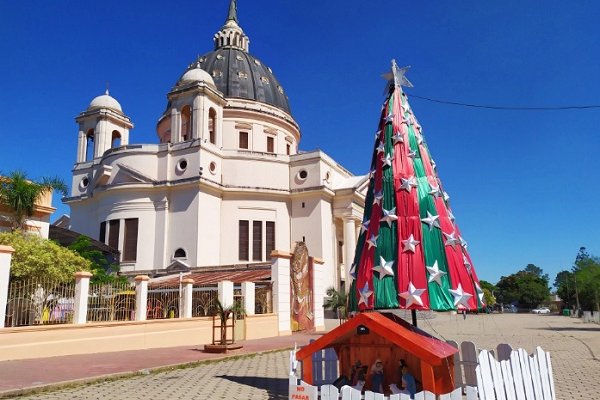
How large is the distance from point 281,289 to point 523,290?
8110 cm

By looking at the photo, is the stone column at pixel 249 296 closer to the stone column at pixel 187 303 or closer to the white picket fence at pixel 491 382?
the stone column at pixel 187 303

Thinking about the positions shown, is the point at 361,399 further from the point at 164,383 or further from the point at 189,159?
the point at 189,159

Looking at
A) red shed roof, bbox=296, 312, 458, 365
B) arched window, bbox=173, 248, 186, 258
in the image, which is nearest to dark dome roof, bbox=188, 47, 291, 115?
arched window, bbox=173, 248, 186, 258

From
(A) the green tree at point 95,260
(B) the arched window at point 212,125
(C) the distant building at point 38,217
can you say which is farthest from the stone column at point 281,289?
(B) the arched window at point 212,125

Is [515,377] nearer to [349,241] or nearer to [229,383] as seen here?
[229,383]

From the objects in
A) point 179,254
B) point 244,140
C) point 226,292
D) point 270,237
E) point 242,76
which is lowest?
point 226,292

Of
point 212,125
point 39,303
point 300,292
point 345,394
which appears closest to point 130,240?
point 212,125

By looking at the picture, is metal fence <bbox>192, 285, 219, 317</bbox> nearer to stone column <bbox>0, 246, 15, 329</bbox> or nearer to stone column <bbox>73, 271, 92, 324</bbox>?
stone column <bbox>73, 271, 92, 324</bbox>

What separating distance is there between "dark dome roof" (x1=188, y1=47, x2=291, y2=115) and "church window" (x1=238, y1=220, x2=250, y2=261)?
1393 centimetres

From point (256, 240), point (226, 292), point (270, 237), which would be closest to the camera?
point (226, 292)

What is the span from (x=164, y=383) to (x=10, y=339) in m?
5.59

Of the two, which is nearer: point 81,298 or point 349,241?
A: point 81,298

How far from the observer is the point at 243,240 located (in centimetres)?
3853

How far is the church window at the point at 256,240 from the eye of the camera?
126 ft
